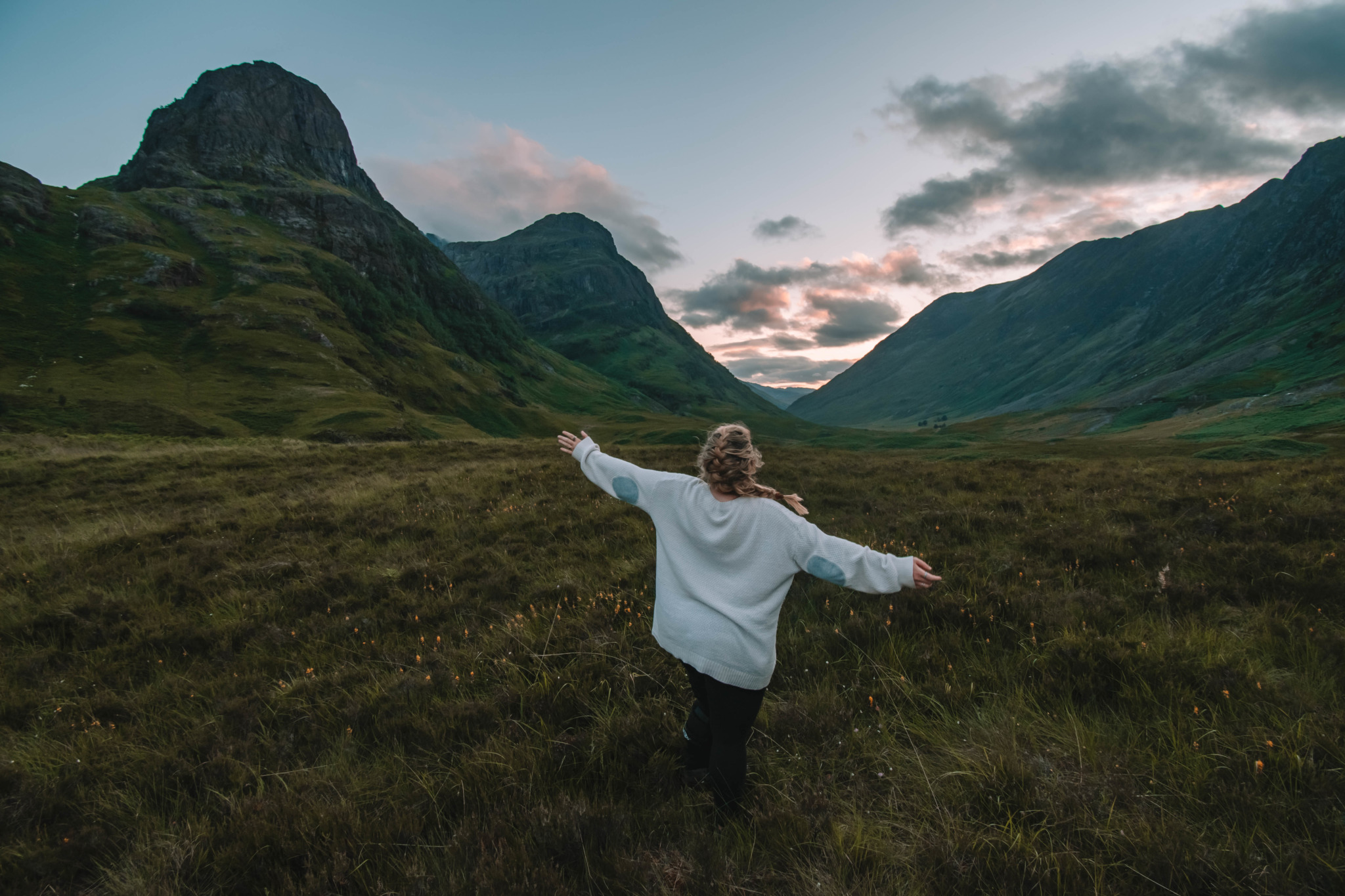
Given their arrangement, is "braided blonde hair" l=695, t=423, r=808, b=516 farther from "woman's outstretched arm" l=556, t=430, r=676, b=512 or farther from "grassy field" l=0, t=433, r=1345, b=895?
"grassy field" l=0, t=433, r=1345, b=895

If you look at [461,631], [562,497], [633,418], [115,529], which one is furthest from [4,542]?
[633,418]

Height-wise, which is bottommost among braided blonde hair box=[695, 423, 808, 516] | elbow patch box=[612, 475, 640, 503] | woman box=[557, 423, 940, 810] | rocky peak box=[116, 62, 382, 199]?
woman box=[557, 423, 940, 810]

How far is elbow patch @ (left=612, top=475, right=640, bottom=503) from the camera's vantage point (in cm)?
416

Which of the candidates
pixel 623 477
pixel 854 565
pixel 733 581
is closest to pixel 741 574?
pixel 733 581

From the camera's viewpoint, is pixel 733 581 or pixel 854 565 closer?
pixel 854 565

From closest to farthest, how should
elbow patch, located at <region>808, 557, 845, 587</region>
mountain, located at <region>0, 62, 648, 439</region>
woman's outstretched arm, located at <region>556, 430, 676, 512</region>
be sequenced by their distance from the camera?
1. elbow patch, located at <region>808, 557, 845, 587</region>
2. woman's outstretched arm, located at <region>556, 430, 676, 512</region>
3. mountain, located at <region>0, 62, 648, 439</region>

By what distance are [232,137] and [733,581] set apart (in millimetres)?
242849

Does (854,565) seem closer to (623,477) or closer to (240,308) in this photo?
(623,477)

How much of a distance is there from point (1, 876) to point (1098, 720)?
6933 millimetres

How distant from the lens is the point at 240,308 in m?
89.0

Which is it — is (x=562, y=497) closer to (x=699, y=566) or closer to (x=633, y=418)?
(x=699, y=566)

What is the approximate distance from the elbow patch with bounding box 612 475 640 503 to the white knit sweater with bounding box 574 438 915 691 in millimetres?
453

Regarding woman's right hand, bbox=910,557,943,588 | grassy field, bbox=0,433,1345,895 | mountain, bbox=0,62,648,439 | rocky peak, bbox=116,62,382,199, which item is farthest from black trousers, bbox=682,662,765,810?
rocky peak, bbox=116,62,382,199

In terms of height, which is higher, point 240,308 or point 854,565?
point 240,308
